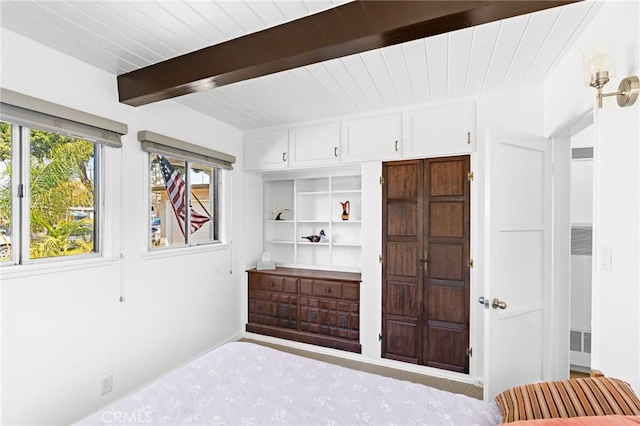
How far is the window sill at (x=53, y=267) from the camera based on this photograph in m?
1.79

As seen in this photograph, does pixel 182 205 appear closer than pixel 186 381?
No

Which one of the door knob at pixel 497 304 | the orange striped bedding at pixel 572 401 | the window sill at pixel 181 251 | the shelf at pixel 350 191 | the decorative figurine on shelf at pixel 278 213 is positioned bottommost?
the orange striped bedding at pixel 572 401

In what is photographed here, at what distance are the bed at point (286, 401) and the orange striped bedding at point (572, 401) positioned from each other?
18 cm

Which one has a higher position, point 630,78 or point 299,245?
point 630,78

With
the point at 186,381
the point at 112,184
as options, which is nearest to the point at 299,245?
the point at 112,184

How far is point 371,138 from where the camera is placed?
10.4 ft

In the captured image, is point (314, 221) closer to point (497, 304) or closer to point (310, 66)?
point (310, 66)

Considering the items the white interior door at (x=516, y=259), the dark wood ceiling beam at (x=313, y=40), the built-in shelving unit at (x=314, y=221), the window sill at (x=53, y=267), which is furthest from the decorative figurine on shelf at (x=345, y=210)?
the window sill at (x=53, y=267)

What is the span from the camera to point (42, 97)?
1.93 metres

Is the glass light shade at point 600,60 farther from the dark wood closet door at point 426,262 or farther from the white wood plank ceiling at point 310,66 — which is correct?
the dark wood closet door at point 426,262

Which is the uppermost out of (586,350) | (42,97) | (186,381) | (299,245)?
(42,97)

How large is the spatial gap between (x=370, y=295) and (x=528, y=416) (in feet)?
6.92

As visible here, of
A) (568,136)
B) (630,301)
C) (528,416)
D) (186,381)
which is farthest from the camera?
(568,136)

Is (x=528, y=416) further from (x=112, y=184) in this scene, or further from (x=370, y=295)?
(x=112, y=184)
